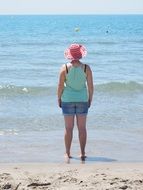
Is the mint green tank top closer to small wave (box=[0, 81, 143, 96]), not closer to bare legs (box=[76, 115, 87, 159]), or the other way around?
bare legs (box=[76, 115, 87, 159])

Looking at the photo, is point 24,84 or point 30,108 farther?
point 24,84

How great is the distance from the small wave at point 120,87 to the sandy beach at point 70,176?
785cm

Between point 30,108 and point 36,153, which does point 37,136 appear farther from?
point 30,108

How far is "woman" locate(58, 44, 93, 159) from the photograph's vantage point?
6992mm

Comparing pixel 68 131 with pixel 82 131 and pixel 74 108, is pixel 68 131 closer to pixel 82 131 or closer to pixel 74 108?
pixel 82 131

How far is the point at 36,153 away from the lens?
7.38m

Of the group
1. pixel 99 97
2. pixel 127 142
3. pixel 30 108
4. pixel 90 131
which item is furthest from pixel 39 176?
pixel 99 97

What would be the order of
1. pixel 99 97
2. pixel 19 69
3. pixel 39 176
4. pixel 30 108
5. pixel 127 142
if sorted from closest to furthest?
pixel 39 176 < pixel 127 142 < pixel 30 108 < pixel 99 97 < pixel 19 69

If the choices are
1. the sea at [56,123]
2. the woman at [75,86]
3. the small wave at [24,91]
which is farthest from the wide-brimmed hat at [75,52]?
the small wave at [24,91]

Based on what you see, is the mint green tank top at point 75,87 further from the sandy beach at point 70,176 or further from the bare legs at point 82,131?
the sandy beach at point 70,176

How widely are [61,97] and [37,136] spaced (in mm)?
1515

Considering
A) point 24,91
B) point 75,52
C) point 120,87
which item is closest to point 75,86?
point 75,52

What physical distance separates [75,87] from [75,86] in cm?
1

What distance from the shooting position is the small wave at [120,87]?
47.2ft
